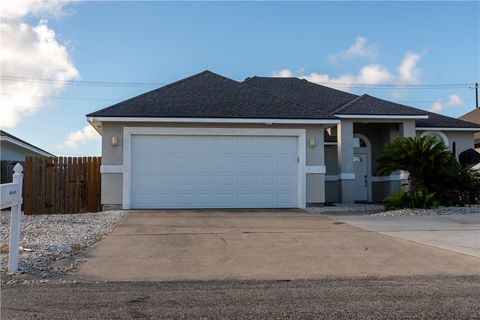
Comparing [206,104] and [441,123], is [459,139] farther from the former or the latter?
[206,104]

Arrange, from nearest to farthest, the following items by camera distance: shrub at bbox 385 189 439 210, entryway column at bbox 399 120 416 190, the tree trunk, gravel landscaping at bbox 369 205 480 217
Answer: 1. gravel landscaping at bbox 369 205 480 217
2. shrub at bbox 385 189 439 210
3. the tree trunk
4. entryway column at bbox 399 120 416 190

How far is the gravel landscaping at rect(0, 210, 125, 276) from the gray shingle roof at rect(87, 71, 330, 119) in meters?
3.42

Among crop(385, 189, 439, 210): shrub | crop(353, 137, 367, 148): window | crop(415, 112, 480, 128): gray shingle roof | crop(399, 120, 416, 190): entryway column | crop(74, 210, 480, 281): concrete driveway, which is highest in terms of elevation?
crop(415, 112, 480, 128): gray shingle roof

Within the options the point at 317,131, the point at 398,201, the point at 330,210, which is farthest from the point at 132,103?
the point at 398,201

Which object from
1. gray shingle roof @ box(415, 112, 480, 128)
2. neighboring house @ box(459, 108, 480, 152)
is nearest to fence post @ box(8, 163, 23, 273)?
gray shingle roof @ box(415, 112, 480, 128)

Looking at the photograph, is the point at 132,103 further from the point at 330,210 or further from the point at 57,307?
the point at 57,307

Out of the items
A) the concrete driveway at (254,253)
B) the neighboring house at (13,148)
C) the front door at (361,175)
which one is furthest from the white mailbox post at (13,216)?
the neighboring house at (13,148)

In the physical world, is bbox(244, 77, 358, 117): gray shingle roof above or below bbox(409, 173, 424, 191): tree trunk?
above

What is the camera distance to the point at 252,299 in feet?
18.0

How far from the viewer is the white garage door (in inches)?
584

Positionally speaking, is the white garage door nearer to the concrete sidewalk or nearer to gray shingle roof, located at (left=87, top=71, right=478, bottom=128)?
gray shingle roof, located at (left=87, top=71, right=478, bottom=128)

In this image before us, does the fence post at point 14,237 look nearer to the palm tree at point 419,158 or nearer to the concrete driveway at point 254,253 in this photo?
the concrete driveway at point 254,253

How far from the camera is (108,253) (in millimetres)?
8078

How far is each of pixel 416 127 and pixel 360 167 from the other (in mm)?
2830
